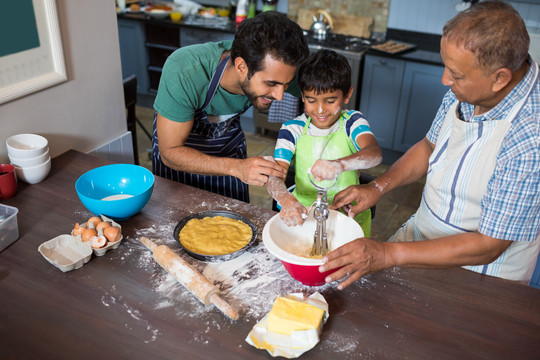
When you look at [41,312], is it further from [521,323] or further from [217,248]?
[521,323]

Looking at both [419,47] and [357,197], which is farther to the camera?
[419,47]

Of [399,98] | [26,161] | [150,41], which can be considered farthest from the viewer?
[150,41]

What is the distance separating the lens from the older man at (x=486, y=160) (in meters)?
1.18

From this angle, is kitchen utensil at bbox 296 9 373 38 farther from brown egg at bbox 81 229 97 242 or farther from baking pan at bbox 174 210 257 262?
brown egg at bbox 81 229 97 242

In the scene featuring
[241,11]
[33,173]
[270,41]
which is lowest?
[33,173]

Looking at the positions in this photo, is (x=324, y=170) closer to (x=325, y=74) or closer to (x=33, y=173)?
(x=325, y=74)

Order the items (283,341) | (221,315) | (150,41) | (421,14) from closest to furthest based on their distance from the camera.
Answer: (283,341)
(221,315)
(421,14)
(150,41)

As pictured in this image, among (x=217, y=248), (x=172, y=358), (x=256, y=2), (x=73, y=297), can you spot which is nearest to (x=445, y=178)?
(x=217, y=248)

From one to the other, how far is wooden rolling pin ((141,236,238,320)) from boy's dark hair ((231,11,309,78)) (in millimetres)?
714

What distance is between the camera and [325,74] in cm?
166

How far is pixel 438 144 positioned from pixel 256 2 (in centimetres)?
343

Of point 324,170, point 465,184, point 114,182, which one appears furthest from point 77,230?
point 465,184

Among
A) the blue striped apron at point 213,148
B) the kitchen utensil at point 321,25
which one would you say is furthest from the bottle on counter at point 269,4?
the blue striped apron at point 213,148

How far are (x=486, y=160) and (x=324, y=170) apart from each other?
0.49 metres
